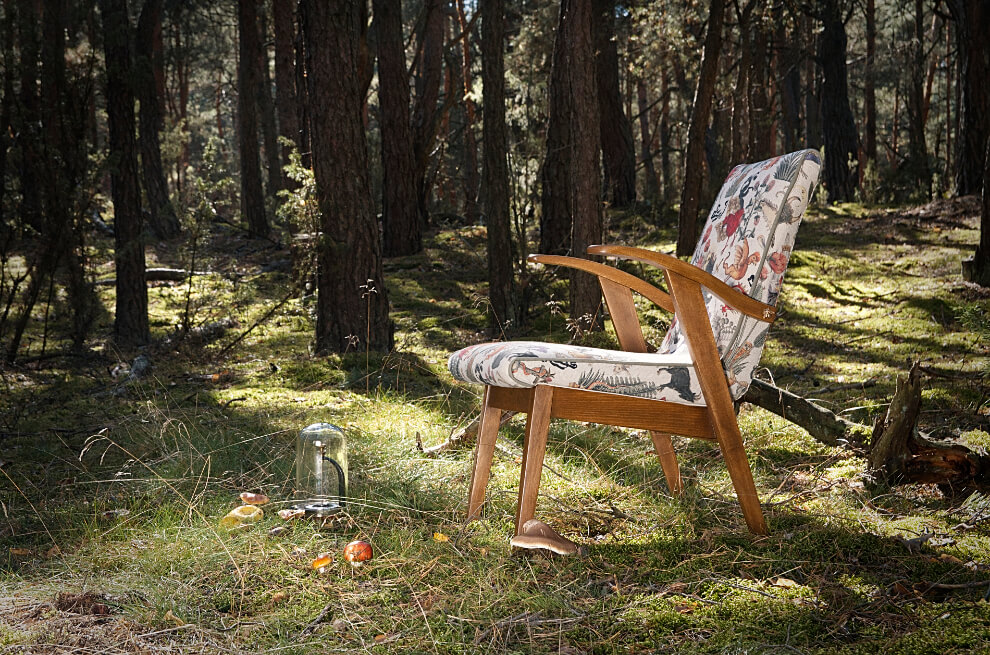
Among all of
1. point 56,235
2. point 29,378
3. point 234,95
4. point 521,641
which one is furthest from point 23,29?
point 234,95

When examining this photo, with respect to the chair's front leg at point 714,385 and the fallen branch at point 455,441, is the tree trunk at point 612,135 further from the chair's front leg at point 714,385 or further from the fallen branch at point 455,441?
the chair's front leg at point 714,385

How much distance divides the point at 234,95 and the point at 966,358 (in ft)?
81.0

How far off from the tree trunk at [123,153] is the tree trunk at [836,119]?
9.88 metres

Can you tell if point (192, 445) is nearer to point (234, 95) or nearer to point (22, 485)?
point (22, 485)

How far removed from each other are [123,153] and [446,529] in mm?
4374

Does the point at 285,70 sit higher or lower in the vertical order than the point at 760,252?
higher

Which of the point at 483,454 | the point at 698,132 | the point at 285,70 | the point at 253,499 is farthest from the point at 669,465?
the point at 285,70

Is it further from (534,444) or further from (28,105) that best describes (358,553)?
(28,105)

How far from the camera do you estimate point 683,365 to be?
2.58 meters

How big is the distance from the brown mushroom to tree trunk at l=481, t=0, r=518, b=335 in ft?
11.7

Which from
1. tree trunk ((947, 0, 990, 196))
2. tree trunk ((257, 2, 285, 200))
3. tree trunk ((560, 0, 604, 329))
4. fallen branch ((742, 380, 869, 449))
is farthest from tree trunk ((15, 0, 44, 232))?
tree trunk ((947, 0, 990, 196))

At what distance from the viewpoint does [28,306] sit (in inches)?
209

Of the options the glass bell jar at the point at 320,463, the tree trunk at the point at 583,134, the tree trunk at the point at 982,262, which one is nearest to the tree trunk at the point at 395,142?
the tree trunk at the point at 583,134

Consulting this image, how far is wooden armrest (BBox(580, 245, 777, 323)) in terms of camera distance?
2.40 metres
